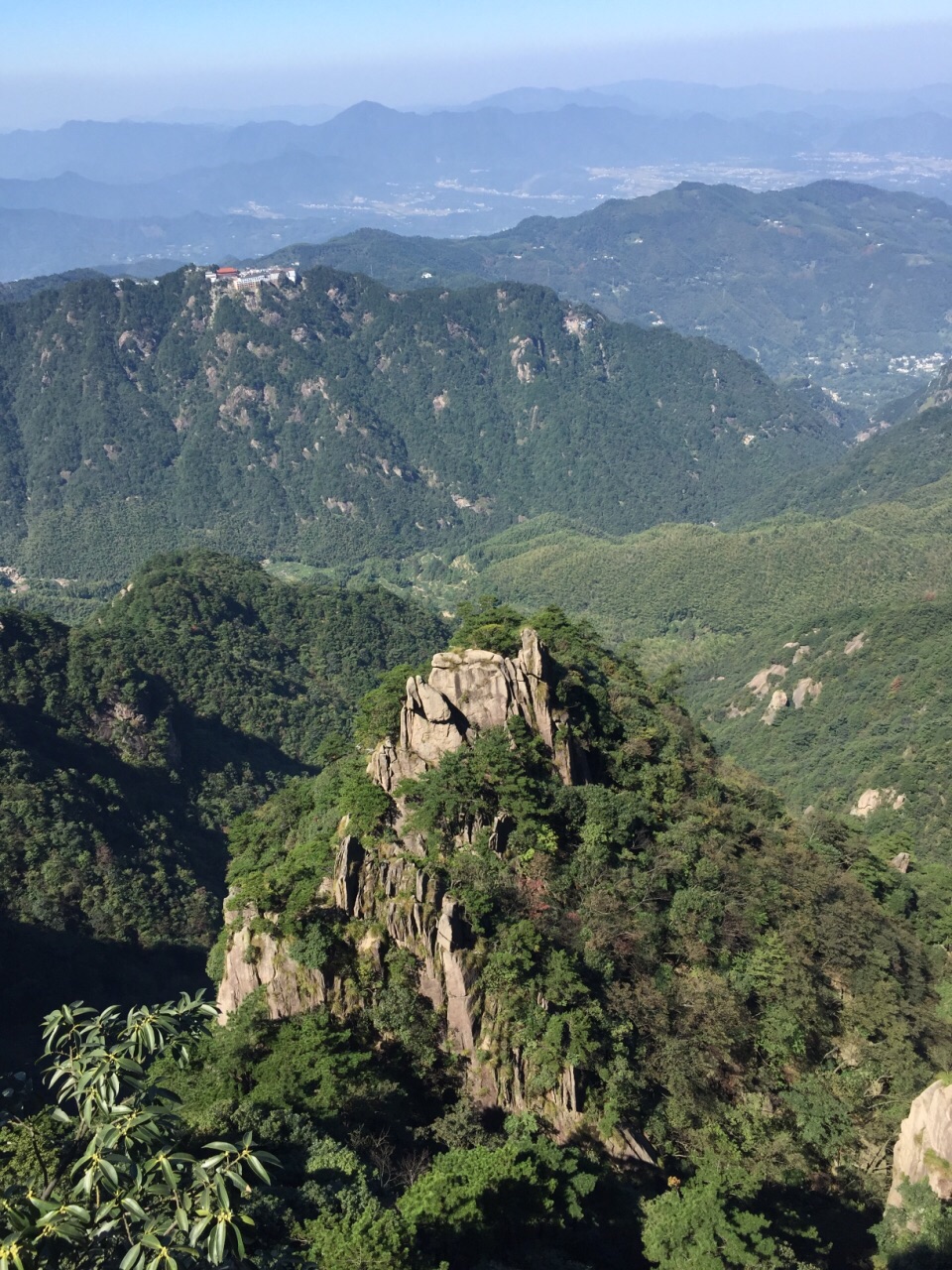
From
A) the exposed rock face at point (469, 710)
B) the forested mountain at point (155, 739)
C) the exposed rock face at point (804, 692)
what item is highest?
the exposed rock face at point (469, 710)

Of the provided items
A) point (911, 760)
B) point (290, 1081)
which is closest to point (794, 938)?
point (290, 1081)

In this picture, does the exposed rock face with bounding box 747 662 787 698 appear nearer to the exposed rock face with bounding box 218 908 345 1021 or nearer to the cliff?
the cliff

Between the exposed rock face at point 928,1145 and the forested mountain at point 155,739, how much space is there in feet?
140

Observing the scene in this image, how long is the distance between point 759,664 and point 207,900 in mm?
100090

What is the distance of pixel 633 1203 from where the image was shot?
32.1 metres

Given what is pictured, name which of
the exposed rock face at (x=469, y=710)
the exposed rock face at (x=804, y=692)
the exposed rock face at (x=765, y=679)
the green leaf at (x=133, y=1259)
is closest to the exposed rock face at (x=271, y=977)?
the exposed rock face at (x=469, y=710)

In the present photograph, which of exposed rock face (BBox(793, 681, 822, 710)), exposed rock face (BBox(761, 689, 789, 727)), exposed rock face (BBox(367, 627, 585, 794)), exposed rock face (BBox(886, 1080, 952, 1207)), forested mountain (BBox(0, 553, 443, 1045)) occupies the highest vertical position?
exposed rock face (BBox(367, 627, 585, 794))

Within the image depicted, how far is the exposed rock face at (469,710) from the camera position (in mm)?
47344

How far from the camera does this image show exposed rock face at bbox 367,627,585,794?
4734 centimetres

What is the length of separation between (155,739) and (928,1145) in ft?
274

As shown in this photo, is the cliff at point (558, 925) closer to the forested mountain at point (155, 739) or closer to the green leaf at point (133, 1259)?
the green leaf at point (133, 1259)

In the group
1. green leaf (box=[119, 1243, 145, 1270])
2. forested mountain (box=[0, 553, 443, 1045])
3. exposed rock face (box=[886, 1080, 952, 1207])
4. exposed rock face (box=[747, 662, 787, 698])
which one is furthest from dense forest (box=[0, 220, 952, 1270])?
exposed rock face (box=[747, 662, 787, 698])

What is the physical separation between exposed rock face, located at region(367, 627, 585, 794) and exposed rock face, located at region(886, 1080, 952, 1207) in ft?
66.5

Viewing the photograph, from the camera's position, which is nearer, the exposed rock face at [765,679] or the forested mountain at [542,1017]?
the forested mountain at [542,1017]
